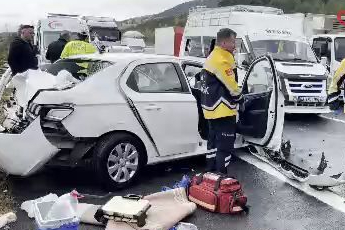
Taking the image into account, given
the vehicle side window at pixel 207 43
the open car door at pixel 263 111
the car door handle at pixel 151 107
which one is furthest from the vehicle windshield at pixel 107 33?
the car door handle at pixel 151 107

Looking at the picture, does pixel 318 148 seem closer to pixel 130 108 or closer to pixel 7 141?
pixel 130 108

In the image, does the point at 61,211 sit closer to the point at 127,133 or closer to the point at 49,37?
the point at 127,133

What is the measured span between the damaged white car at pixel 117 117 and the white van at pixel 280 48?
4.02 m

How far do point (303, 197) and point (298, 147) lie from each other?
2.76 metres

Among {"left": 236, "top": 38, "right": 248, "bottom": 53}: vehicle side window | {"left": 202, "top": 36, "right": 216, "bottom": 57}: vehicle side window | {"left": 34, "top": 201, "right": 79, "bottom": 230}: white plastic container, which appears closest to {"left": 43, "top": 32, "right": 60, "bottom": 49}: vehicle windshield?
{"left": 202, "top": 36, "right": 216, "bottom": 57}: vehicle side window

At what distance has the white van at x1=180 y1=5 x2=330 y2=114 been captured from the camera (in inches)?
420

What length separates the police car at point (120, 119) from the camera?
548 cm

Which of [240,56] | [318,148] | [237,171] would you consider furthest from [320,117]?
[237,171]

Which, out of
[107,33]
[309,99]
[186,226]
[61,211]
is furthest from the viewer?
[107,33]

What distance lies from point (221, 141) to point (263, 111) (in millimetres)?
903

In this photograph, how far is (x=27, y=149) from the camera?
5336 millimetres

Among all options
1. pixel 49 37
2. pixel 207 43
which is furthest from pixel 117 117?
pixel 49 37

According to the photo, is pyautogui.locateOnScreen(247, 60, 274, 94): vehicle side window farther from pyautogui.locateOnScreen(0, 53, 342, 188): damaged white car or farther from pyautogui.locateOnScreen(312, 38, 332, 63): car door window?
pyautogui.locateOnScreen(312, 38, 332, 63): car door window

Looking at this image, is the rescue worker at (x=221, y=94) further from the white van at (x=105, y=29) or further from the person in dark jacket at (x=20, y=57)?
the white van at (x=105, y=29)
